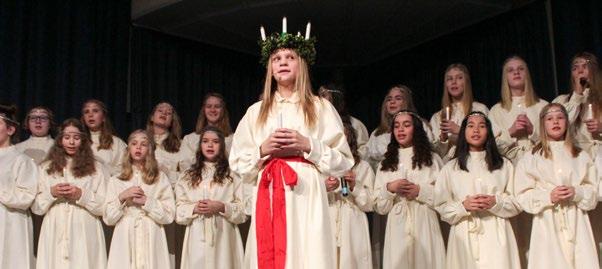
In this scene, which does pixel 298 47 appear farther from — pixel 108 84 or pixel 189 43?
pixel 189 43

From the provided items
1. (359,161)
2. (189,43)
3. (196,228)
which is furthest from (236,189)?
(189,43)

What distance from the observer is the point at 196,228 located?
5.54 m

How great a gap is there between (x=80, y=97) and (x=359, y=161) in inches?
145

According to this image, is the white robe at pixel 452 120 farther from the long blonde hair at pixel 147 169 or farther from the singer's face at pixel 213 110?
the long blonde hair at pixel 147 169

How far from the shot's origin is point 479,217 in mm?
5016

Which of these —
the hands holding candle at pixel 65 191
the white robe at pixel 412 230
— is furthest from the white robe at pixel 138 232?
the white robe at pixel 412 230

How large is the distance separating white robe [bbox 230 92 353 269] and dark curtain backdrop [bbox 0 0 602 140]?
4280 mm

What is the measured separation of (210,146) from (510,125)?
2.21 metres

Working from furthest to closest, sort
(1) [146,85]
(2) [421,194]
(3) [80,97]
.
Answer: (1) [146,85], (3) [80,97], (2) [421,194]

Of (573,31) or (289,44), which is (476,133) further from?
(573,31)

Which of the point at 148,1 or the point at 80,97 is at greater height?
the point at 148,1

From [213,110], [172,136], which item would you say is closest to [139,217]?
[172,136]

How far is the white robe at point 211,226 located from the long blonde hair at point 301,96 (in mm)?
1896

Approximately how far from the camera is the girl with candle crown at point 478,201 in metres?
4.91
